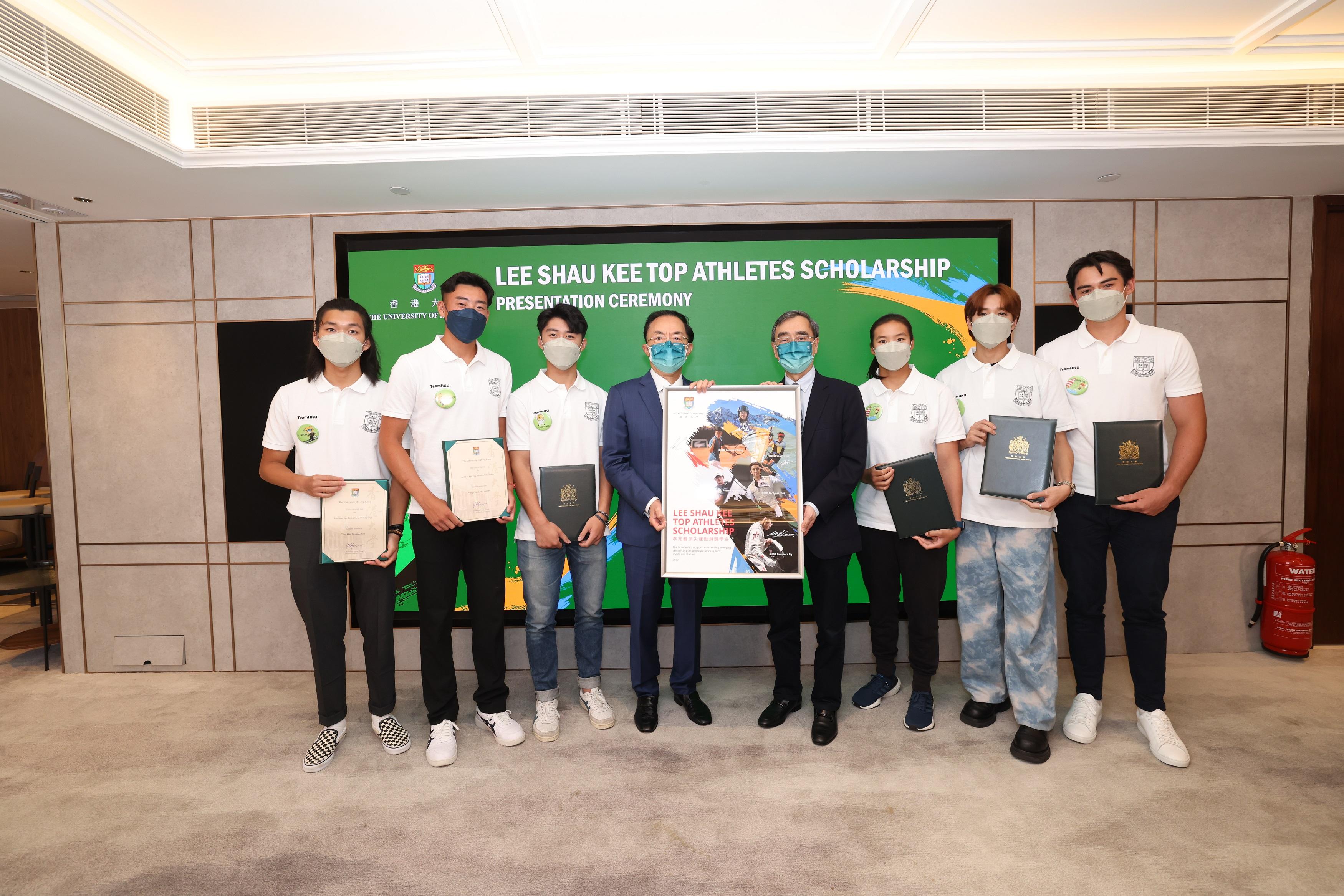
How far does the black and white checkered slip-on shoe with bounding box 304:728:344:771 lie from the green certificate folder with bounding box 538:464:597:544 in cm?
133

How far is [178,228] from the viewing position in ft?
11.7

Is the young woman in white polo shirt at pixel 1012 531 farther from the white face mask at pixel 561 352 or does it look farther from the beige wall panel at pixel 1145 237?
the white face mask at pixel 561 352

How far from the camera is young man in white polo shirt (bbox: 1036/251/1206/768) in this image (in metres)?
2.58

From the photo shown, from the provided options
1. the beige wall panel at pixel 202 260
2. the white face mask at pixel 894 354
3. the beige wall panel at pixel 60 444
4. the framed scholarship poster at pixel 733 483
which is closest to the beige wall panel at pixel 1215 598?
the white face mask at pixel 894 354

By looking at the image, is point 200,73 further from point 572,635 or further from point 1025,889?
point 1025,889

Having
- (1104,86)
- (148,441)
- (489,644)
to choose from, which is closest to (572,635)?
Result: (489,644)

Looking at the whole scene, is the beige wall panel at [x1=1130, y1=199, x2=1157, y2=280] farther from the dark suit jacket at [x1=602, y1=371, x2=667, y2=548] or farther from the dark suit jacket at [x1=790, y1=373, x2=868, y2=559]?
the dark suit jacket at [x1=602, y1=371, x2=667, y2=548]

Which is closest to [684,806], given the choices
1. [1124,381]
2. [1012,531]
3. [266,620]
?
[1012,531]

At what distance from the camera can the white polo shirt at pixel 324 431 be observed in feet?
8.50

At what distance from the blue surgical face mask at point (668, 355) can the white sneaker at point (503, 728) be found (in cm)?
172

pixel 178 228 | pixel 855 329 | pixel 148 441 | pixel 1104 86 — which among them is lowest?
pixel 148 441

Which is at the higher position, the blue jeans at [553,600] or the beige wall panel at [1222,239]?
the beige wall panel at [1222,239]

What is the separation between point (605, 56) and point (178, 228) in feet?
8.77

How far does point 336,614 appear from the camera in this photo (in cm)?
269
